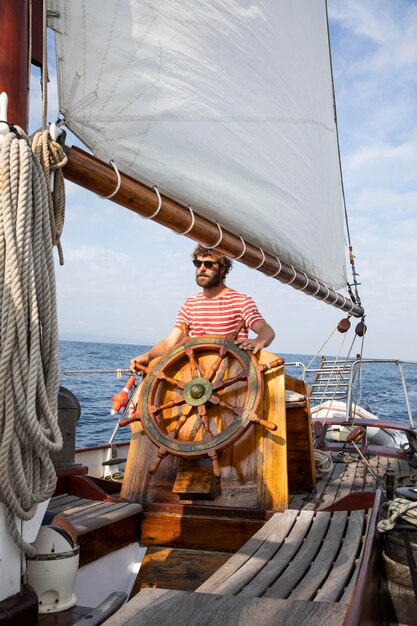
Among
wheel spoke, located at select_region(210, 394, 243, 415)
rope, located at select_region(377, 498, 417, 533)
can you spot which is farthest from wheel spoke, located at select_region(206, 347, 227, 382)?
rope, located at select_region(377, 498, 417, 533)

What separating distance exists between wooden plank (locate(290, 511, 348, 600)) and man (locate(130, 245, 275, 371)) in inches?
44.2

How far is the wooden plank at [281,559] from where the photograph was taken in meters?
1.73

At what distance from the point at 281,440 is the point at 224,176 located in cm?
131

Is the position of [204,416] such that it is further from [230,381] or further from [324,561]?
[324,561]

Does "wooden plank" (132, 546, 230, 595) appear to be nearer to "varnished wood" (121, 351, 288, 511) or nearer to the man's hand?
"varnished wood" (121, 351, 288, 511)

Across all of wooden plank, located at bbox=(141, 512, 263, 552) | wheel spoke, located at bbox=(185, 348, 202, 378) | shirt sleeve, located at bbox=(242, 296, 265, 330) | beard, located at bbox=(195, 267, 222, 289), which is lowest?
wooden plank, located at bbox=(141, 512, 263, 552)

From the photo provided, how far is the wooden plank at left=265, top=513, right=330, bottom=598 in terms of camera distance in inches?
67.9

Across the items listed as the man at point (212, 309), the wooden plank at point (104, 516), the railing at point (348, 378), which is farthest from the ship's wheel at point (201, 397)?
the railing at point (348, 378)

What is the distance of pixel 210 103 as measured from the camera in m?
2.54

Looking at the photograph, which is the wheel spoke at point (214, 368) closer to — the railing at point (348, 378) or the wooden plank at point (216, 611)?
the wooden plank at point (216, 611)

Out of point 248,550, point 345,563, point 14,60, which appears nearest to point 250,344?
point 248,550

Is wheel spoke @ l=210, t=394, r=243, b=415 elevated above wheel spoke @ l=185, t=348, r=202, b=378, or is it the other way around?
wheel spoke @ l=185, t=348, r=202, b=378

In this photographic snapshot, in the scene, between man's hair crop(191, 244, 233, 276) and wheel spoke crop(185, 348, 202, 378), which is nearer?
wheel spoke crop(185, 348, 202, 378)

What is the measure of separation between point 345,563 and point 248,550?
36 centimetres
